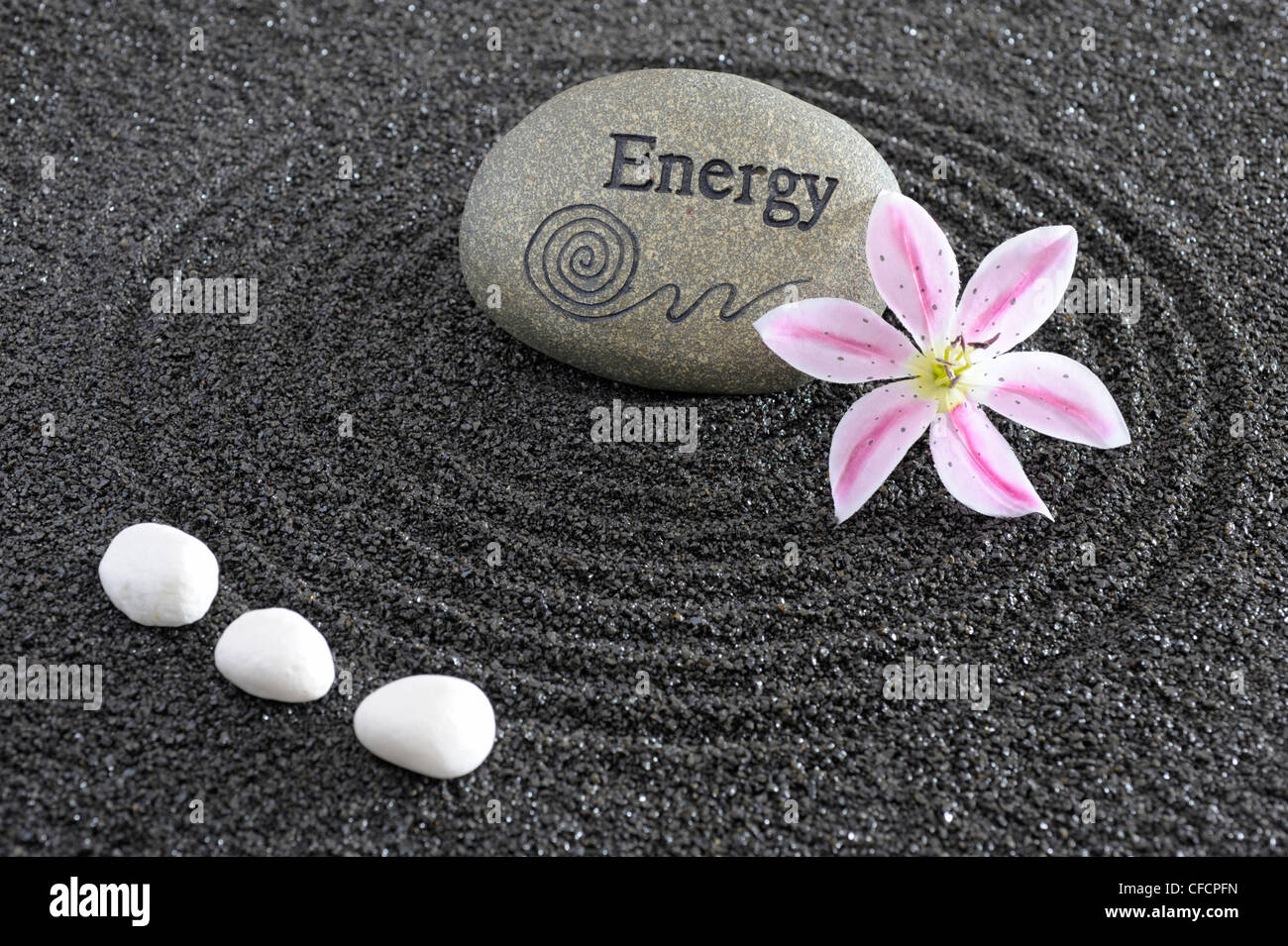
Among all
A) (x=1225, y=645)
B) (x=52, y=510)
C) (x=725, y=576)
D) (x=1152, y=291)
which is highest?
(x=1152, y=291)

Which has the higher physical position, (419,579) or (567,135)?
(567,135)

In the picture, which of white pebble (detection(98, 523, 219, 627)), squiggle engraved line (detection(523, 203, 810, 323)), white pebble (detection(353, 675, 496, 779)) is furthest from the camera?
squiggle engraved line (detection(523, 203, 810, 323))

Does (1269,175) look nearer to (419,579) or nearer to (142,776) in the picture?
(419,579)

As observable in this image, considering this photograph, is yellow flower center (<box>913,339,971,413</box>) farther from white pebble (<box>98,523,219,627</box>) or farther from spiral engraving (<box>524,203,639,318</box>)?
white pebble (<box>98,523,219,627</box>)

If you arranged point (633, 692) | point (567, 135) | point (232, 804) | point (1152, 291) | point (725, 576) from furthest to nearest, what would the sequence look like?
point (1152, 291)
point (567, 135)
point (725, 576)
point (633, 692)
point (232, 804)

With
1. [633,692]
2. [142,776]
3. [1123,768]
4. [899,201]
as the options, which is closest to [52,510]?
[142,776]

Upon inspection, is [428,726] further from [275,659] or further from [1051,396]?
[1051,396]

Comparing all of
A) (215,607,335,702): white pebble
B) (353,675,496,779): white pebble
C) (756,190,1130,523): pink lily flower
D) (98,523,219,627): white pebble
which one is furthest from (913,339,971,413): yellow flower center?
(98,523,219,627): white pebble
